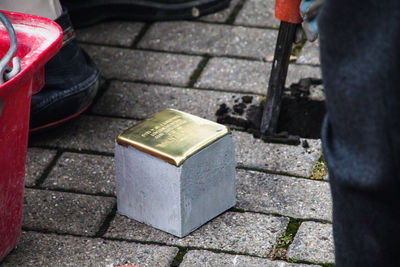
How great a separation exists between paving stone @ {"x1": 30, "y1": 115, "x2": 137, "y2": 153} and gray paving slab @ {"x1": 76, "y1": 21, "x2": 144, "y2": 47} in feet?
2.40

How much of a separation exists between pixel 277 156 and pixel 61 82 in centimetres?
95

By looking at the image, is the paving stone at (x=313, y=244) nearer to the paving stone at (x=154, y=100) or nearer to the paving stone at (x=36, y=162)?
the paving stone at (x=154, y=100)

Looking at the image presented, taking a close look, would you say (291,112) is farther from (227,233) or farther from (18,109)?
(18,109)

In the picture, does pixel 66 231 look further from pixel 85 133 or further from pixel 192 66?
pixel 192 66

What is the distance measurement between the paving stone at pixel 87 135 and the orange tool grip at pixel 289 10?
0.83m

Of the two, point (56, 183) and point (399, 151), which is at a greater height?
point (399, 151)

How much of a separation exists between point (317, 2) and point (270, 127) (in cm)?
84

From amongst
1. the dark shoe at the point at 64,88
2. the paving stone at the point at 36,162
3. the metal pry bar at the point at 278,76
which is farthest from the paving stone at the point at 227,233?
the dark shoe at the point at 64,88

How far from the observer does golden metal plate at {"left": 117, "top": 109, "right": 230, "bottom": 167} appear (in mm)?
2107

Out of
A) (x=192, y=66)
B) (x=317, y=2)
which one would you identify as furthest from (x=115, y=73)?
(x=317, y=2)

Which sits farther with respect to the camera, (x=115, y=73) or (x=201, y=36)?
(x=201, y=36)

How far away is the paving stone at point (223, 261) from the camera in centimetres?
209

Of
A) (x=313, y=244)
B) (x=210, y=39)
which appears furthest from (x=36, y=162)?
(x=210, y=39)

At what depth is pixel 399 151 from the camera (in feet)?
3.81
